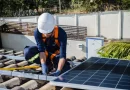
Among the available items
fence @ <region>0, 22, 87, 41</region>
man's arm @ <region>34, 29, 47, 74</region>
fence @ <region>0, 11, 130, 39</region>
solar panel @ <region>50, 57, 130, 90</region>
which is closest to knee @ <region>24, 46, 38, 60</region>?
man's arm @ <region>34, 29, 47, 74</region>

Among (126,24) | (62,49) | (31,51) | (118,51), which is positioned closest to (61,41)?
(62,49)

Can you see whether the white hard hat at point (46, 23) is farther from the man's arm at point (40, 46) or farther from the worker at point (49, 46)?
the man's arm at point (40, 46)

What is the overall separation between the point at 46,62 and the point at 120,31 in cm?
1353

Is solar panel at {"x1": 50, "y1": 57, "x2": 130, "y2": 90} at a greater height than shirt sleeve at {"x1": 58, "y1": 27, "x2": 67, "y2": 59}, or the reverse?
shirt sleeve at {"x1": 58, "y1": 27, "x2": 67, "y2": 59}

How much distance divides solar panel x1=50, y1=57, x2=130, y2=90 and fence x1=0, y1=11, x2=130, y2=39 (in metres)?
13.3

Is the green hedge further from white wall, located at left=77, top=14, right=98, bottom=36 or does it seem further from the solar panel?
white wall, located at left=77, top=14, right=98, bottom=36

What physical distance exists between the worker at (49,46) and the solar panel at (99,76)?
18.3 inches

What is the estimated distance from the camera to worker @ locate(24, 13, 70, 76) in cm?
487

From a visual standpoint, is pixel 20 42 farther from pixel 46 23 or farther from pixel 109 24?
→ pixel 46 23

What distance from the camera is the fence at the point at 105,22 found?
18109 millimetres

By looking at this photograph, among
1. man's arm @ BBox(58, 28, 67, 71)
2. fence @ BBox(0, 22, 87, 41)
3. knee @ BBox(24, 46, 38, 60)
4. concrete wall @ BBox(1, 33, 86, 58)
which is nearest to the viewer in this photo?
man's arm @ BBox(58, 28, 67, 71)

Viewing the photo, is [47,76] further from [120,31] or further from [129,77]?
[120,31]

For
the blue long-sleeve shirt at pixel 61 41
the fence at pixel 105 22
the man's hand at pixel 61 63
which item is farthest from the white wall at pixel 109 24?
the man's hand at pixel 61 63

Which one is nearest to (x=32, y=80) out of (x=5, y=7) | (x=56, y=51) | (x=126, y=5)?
(x=56, y=51)
